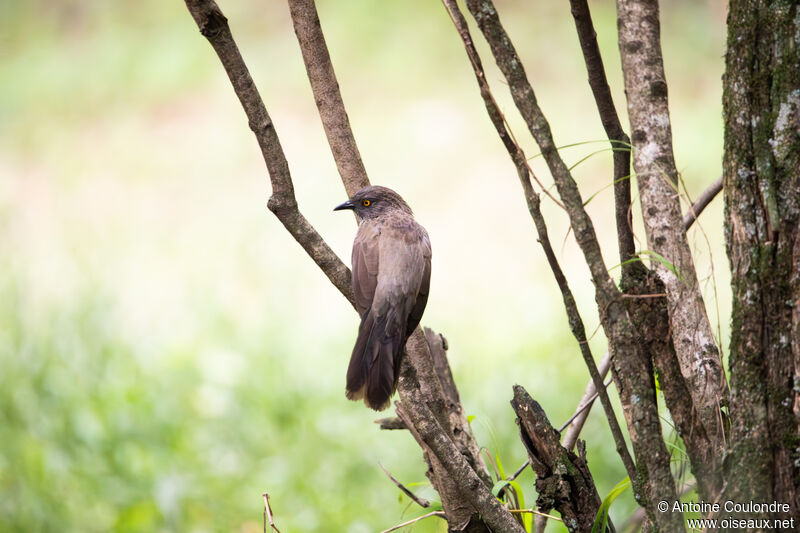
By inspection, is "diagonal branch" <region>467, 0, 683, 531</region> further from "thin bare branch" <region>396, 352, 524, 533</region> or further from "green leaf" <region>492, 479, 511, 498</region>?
"green leaf" <region>492, 479, 511, 498</region>

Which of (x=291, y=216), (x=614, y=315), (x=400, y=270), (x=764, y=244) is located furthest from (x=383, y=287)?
(x=764, y=244)

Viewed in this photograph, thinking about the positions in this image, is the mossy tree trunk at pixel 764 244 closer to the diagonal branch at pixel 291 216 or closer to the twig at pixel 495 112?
the twig at pixel 495 112

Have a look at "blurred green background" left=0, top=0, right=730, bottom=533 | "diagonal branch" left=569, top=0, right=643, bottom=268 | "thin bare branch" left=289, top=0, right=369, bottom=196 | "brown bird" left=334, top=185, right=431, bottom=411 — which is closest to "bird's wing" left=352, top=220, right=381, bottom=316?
"brown bird" left=334, top=185, right=431, bottom=411

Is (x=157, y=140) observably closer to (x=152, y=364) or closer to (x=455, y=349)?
(x=152, y=364)

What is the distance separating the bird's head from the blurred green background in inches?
46.5

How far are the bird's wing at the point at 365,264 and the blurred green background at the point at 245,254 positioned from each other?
72 cm

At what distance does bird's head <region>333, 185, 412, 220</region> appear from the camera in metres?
3.60

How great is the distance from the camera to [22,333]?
242 inches

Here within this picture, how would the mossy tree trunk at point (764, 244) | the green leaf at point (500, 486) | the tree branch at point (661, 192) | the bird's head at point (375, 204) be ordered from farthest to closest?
1. the bird's head at point (375, 204)
2. the green leaf at point (500, 486)
3. the tree branch at point (661, 192)
4. the mossy tree trunk at point (764, 244)

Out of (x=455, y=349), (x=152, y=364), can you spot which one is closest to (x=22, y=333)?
(x=152, y=364)

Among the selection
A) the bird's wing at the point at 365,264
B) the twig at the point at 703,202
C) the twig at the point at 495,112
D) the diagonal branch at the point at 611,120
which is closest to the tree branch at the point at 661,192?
the diagonal branch at the point at 611,120

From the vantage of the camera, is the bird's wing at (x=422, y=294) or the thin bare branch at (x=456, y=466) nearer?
the thin bare branch at (x=456, y=466)

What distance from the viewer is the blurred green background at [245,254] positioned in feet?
17.4

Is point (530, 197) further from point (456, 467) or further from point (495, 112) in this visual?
point (456, 467)
